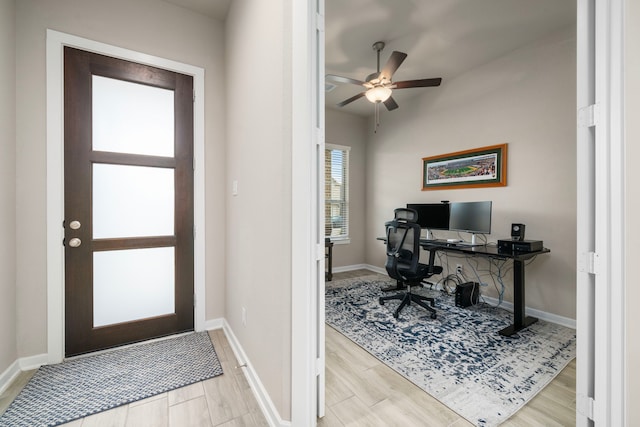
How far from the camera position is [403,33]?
2.66 m

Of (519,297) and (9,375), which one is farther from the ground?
(519,297)

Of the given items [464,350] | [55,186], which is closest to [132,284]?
[55,186]

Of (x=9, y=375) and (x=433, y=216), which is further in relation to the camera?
(x=433, y=216)

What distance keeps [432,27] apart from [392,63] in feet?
1.92

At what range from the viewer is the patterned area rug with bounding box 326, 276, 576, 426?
64.2 inches

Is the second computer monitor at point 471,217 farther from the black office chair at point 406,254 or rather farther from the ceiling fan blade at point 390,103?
the ceiling fan blade at point 390,103

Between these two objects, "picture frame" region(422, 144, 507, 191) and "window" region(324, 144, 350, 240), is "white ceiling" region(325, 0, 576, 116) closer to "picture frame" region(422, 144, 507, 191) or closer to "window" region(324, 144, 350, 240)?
"picture frame" region(422, 144, 507, 191)

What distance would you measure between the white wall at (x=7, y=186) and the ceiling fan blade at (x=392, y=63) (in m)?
2.93

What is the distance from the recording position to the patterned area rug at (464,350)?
1.63 meters

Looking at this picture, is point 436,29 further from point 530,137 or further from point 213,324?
point 213,324

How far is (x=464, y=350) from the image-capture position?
2172mm

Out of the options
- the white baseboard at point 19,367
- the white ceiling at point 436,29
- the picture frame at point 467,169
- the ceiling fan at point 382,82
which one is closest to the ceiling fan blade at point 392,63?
the ceiling fan at point 382,82
